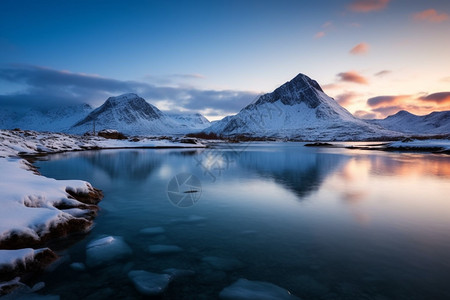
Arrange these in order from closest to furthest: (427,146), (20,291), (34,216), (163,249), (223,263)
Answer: (20,291), (223,263), (163,249), (34,216), (427,146)

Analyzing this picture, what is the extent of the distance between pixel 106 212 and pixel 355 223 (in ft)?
35.4

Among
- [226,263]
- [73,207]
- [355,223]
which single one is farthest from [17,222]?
[355,223]

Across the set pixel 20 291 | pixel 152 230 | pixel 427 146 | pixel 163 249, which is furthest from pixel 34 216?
pixel 427 146

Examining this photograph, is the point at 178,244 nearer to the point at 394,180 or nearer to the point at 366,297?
the point at 366,297

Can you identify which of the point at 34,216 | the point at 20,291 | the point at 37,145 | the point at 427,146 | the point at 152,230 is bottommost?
the point at 152,230

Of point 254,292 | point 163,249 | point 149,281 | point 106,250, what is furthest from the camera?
point 163,249

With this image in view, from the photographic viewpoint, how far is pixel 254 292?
5773mm

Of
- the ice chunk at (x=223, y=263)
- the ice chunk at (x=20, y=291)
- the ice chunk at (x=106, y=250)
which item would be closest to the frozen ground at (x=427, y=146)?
the ice chunk at (x=223, y=263)

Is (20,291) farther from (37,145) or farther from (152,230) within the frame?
(37,145)

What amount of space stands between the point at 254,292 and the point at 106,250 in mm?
4579

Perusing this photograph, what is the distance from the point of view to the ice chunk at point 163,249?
25.6 ft

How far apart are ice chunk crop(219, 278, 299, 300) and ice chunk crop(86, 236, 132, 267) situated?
3.40m

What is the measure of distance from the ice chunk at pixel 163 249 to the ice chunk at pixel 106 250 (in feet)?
2.15

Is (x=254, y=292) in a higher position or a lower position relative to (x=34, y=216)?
lower
